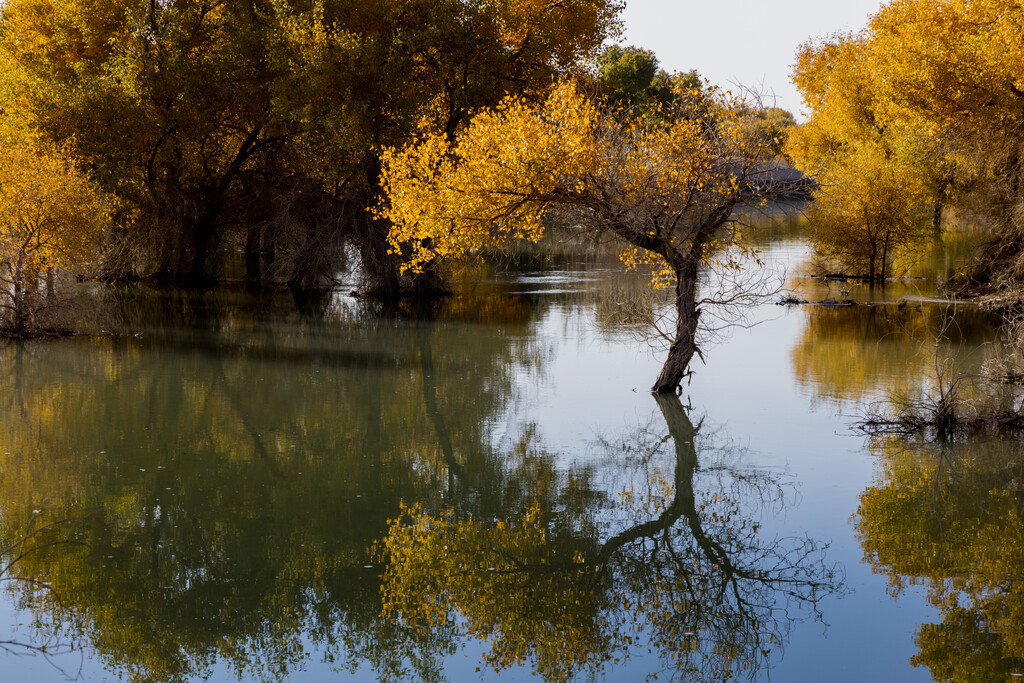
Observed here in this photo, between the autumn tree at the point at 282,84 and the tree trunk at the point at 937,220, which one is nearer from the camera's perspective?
the autumn tree at the point at 282,84

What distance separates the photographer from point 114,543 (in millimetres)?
8961

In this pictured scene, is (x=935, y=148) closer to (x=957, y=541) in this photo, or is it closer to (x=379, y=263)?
(x=379, y=263)

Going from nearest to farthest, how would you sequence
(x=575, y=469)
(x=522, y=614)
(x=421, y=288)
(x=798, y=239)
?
(x=522, y=614) → (x=575, y=469) → (x=421, y=288) → (x=798, y=239)

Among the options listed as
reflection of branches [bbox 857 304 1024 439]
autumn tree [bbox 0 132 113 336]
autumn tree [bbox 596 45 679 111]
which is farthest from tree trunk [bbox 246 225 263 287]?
autumn tree [bbox 596 45 679 111]

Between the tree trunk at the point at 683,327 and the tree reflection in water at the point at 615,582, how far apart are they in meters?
4.60

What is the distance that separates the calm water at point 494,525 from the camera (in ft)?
23.2

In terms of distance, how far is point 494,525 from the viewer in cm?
970

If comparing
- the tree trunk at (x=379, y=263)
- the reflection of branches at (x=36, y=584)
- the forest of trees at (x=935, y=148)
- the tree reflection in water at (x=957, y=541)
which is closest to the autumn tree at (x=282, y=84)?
the tree trunk at (x=379, y=263)

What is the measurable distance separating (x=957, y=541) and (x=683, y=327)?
20.7 ft

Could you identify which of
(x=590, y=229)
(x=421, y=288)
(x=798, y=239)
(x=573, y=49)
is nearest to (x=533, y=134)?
(x=590, y=229)

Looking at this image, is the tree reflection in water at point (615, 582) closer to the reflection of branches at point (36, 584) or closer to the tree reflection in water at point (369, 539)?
the tree reflection in water at point (369, 539)

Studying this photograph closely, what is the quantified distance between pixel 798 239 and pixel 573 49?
25.0 m

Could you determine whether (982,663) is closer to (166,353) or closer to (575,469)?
(575,469)

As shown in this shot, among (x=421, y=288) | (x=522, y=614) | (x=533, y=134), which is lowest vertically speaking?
(x=522, y=614)
